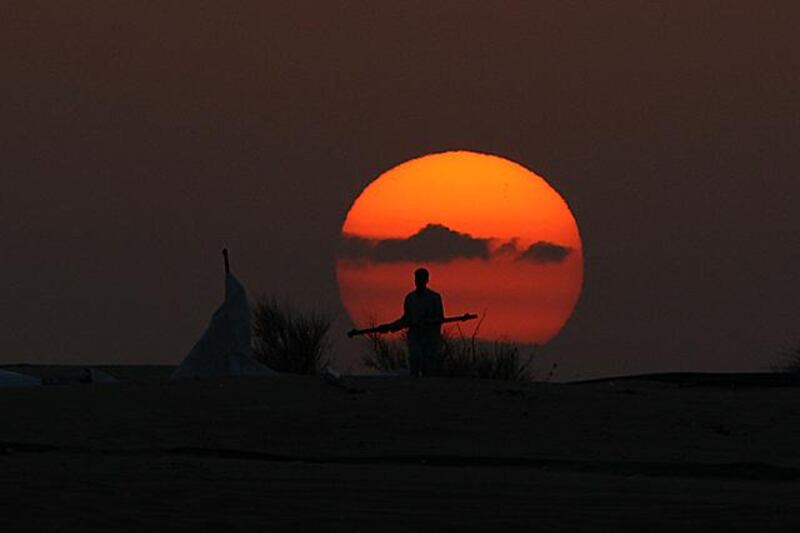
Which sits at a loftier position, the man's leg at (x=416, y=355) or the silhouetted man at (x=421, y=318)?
the silhouetted man at (x=421, y=318)

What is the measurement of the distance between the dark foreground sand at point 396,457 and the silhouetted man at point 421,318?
1541 mm

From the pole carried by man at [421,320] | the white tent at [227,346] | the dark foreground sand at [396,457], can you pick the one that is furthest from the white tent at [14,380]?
the pole carried by man at [421,320]

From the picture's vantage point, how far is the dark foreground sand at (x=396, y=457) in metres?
10.8

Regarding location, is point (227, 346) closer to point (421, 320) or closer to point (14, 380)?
point (421, 320)

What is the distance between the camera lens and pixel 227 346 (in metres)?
23.3

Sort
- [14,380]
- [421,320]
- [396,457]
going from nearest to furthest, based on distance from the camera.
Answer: [396,457] < [421,320] < [14,380]

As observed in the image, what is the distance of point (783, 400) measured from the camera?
877 inches

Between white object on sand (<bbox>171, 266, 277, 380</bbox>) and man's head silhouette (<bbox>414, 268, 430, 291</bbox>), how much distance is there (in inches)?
76.9

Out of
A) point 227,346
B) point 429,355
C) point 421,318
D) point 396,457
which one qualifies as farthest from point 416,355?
point 396,457

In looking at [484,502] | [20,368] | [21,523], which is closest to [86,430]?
[484,502]

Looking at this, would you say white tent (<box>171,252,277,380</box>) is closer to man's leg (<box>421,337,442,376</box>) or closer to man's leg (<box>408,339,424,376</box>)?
man's leg (<box>408,339,424,376</box>)

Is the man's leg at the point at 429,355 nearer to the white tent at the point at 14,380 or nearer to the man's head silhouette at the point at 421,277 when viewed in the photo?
the man's head silhouette at the point at 421,277

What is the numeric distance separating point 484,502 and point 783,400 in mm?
11182

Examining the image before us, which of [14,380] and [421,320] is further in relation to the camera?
[14,380]
